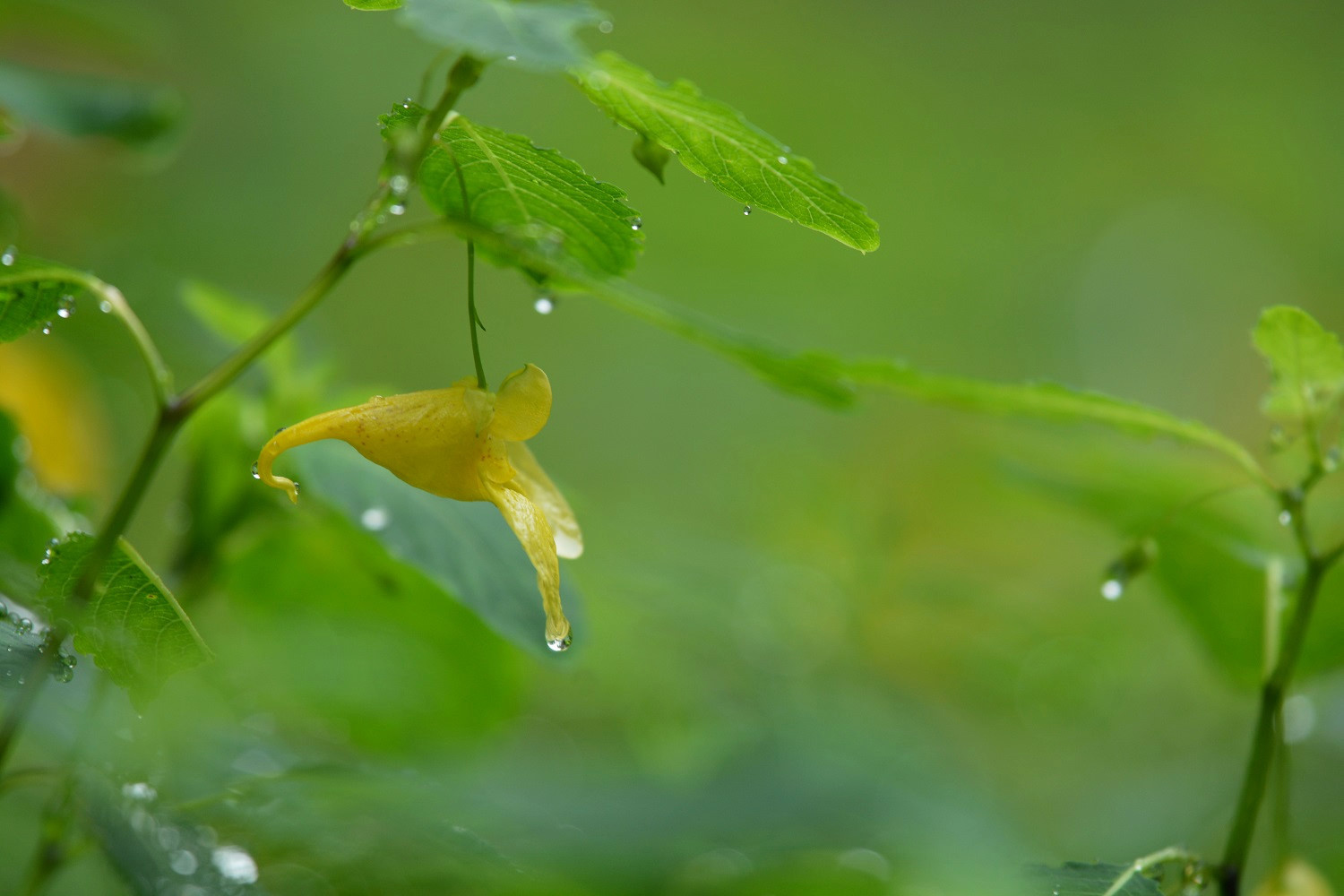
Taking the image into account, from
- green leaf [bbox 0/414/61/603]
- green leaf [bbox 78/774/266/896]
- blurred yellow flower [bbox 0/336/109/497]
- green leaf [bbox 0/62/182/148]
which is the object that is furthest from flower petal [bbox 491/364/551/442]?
blurred yellow flower [bbox 0/336/109/497]

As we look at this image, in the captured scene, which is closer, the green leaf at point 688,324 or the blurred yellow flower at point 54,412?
the green leaf at point 688,324

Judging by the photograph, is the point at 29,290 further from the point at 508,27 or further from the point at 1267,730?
the point at 1267,730

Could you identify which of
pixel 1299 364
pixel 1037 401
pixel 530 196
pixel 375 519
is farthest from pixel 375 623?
pixel 1299 364

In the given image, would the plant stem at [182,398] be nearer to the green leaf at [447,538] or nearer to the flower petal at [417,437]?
the flower petal at [417,437]

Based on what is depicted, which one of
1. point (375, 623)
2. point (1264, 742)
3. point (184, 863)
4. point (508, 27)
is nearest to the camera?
point (508, 27)

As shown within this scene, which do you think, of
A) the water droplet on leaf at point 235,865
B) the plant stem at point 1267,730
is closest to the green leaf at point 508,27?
the water droplet on leaf at point 235,865
